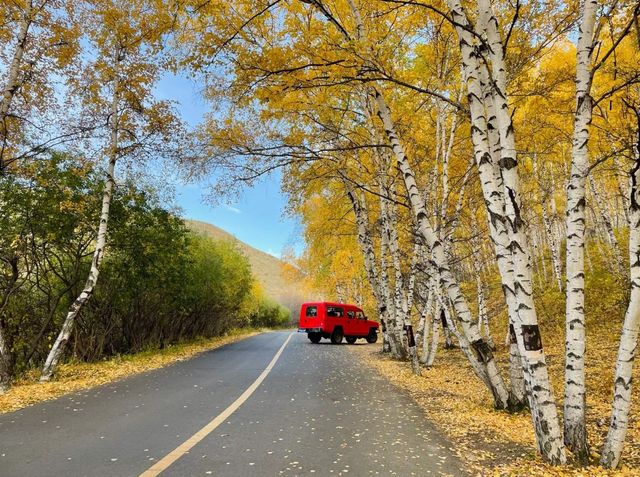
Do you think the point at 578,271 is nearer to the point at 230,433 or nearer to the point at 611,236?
the point at 230,433

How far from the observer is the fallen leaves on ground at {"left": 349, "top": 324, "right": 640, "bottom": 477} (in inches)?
165

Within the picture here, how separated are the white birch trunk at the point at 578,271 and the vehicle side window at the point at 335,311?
21.0 m

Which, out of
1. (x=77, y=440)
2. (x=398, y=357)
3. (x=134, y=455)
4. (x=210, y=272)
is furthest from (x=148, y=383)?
(x=210, y=272)

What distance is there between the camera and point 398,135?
12406 millimetres

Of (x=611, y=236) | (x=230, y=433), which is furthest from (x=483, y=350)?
(x=611, y=236)

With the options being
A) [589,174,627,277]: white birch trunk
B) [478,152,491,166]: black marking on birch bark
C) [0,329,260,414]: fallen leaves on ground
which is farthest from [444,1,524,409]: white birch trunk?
[589,174,627,277]: white birch trunk

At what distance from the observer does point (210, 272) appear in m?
25.2

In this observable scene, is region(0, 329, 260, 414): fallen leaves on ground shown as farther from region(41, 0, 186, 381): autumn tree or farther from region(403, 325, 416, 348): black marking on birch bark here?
region(403, 325, 416, 348): black marking on birch bark

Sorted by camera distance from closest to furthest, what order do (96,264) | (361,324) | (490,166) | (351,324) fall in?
(490,166) < (96,264) < (351,324) < (361,324)

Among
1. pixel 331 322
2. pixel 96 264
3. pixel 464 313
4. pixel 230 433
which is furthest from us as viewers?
pixel 331 322

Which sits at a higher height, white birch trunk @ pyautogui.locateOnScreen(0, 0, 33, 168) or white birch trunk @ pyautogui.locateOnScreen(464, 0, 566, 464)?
white birch trunk @ pyautogui.locateOnScreen(0, 0, 33, 168)

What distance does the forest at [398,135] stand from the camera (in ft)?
14.5

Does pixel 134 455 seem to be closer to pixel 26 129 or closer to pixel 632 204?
pixel 632 204

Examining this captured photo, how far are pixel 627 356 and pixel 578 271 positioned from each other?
87 cm
